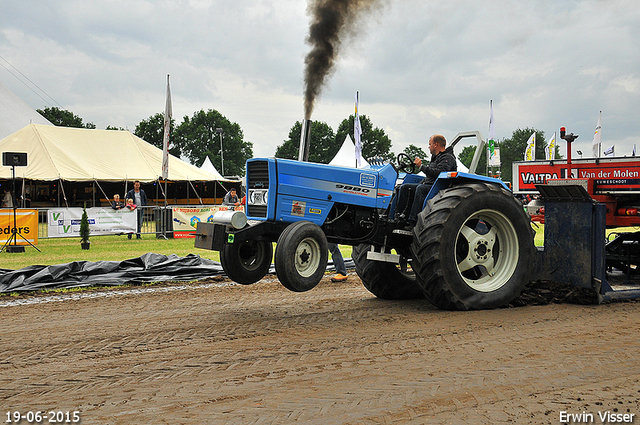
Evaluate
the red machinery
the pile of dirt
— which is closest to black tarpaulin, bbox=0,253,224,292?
the pile of dirt

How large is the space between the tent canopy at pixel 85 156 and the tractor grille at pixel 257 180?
18.4 meters

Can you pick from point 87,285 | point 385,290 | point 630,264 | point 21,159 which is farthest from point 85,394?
point 21,159

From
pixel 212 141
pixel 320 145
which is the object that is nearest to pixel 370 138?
pixel 320 145

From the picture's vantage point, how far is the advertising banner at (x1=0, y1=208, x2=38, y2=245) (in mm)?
13414

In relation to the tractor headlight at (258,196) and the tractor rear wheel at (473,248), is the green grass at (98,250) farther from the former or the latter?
the tractor rear wheel at (473,248)

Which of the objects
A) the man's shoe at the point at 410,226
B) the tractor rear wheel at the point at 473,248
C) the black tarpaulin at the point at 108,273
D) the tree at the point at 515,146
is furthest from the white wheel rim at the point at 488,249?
the tree at the point at 515,146

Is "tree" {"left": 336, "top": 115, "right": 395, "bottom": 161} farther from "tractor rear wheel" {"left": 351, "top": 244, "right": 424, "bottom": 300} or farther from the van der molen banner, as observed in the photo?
"tractor rear wheel" {"left": 351, "top": 244, "right": 424, "bottom": 300}

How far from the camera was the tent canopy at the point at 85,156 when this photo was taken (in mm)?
22250

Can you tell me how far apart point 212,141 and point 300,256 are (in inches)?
3126

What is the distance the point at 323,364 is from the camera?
12.9ft

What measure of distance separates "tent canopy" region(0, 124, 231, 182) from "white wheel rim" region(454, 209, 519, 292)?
19512mm

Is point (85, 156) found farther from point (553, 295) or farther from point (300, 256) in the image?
point (553, 295)

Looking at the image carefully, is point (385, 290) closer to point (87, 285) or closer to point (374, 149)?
point (87, 285)

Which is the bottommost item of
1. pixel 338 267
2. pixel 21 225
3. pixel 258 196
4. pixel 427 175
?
pixel 338 267
